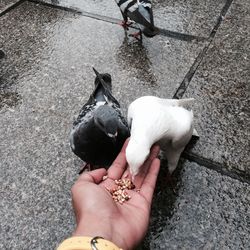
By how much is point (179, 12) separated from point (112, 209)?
3.36m

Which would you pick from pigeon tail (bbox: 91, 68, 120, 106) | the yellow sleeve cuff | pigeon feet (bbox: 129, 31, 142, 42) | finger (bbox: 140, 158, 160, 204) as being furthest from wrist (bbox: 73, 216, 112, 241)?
pigeon feet (bbox: 129, 31, 142, 42)

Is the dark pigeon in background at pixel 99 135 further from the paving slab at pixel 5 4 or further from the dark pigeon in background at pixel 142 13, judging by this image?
the paving slab at pixel 5 4

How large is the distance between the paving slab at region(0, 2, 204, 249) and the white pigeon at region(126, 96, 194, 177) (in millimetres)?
765

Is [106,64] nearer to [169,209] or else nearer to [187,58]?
[187,58]

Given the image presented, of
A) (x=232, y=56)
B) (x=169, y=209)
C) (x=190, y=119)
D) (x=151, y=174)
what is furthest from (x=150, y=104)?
(x=232, y=56)

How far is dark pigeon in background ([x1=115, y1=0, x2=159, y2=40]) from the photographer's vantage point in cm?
413

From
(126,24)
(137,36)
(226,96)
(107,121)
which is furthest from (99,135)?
(126,24)

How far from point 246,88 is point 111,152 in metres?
1.70

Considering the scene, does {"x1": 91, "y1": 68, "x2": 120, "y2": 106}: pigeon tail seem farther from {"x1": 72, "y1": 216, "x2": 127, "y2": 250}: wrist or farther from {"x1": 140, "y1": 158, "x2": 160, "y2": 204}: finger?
{"x1": 72, "y1": 216, "x2": 127, "y2": 250}: wrist

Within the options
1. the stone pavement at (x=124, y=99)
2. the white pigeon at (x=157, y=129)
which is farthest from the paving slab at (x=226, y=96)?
the white pigeon at (x=157, y=129)

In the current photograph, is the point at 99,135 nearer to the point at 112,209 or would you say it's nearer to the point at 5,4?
the point at 112,209

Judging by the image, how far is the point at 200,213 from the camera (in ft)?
9.43

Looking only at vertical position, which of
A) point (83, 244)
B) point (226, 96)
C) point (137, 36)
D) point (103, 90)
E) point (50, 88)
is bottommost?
point (226, 96)

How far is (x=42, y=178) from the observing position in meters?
3.17
